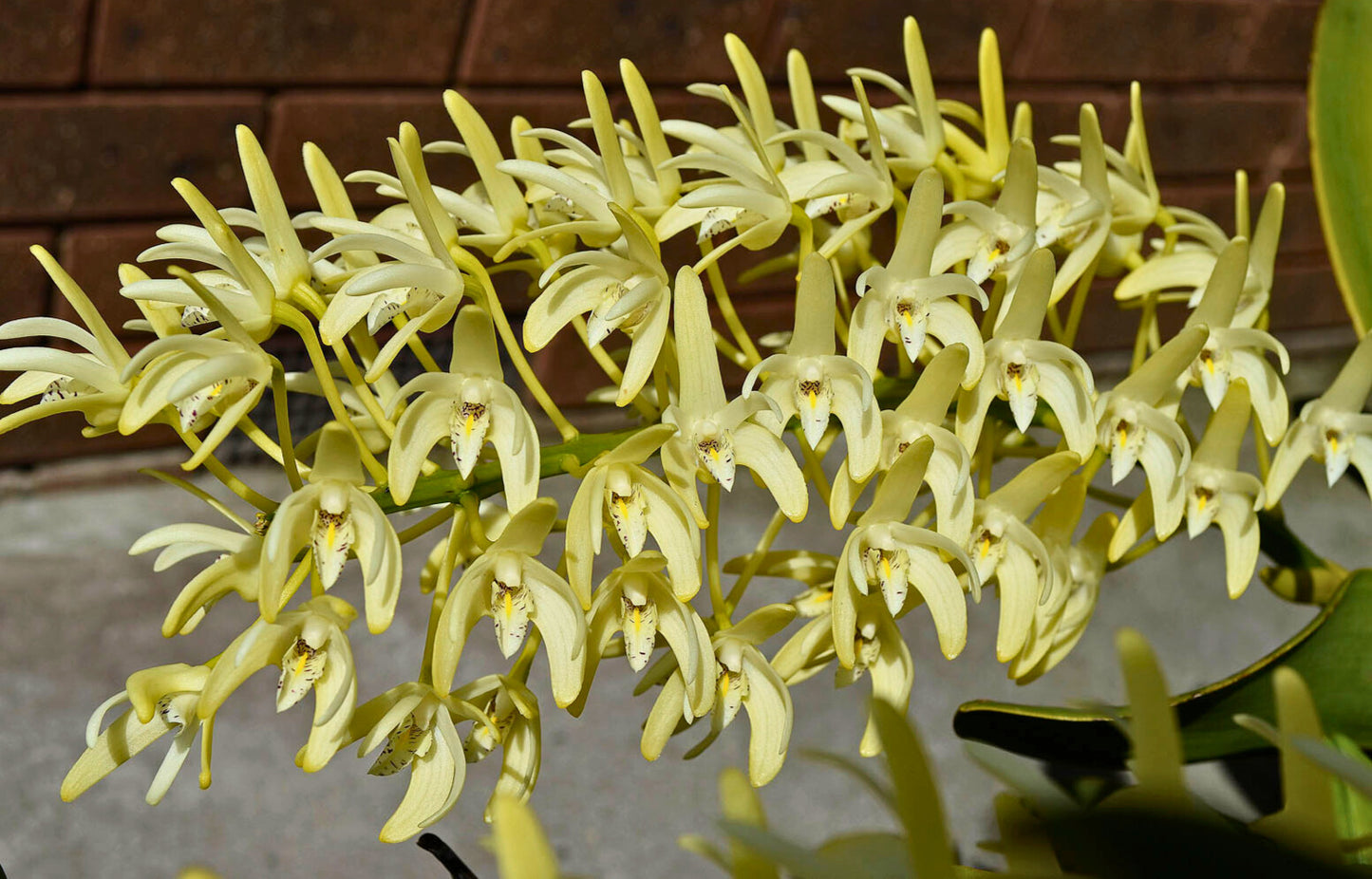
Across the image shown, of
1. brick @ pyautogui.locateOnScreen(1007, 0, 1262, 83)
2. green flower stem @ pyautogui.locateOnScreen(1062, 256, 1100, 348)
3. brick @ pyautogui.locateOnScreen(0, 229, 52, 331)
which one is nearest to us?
green flower stem @ pyautogui.locateOnScreen(1062, 256, 1100, 348)

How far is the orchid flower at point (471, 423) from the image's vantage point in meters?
0.28

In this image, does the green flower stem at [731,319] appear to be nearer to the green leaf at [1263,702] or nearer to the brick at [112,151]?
the green leaf at [1263,702]

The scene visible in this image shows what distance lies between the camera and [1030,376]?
33cm

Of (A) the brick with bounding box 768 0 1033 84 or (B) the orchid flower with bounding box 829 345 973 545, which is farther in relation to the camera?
(A) the brick with bounding box 768 0 1033 84

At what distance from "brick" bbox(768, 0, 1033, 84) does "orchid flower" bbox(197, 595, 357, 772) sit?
0.72 meters

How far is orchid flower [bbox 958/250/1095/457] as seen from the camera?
319mm

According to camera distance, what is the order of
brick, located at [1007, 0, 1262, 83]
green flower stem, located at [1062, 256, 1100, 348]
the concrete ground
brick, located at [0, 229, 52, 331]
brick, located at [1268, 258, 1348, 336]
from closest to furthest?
green flower stem, located at [1062, 256, 1100, 348], the concrete ground, brick, located at [0, 229, 52, 331], brick, located at [1007, 0, 1262, 83], brick, located at [1268, 258, 1348, 336]

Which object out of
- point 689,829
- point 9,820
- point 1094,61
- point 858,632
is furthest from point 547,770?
point 1094,61

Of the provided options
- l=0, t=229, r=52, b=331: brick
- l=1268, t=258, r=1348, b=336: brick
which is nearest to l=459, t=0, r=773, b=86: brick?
l=0, t=229, r=52, b=331: brick

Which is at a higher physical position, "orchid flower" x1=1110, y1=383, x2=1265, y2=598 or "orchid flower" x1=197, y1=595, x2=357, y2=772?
"orchid flower" x1=1110, y1=383, x2=1265, y2=598

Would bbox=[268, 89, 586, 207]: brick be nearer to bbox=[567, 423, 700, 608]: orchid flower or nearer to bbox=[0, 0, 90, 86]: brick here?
bbox=[0, 0, 90, 86]: brick

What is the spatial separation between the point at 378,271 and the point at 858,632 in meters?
0.17

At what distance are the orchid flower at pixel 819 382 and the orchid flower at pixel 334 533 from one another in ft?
0.33

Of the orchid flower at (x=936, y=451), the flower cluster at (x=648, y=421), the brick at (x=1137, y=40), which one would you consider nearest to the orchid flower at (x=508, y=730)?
the flower cluster at (x=648, y=421)
